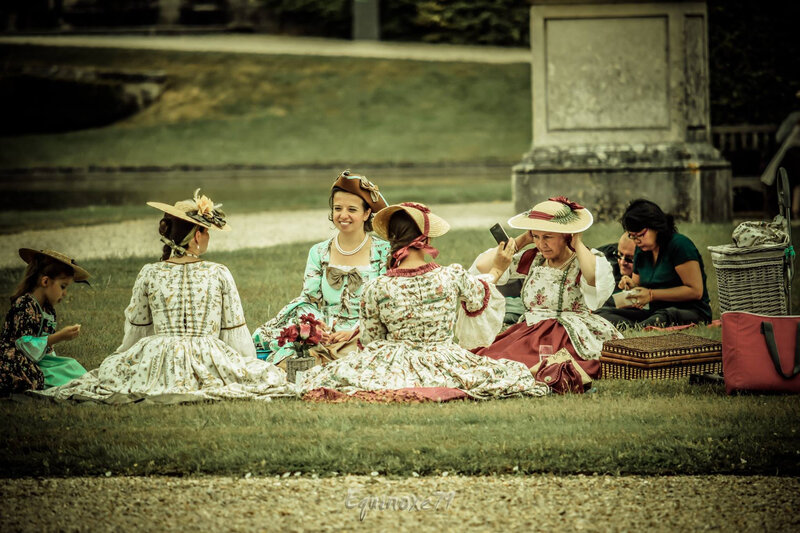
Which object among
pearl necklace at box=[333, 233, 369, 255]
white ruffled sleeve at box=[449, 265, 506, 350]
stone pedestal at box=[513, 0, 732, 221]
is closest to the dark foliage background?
stone pedestal at box=[513, 0, 732, 221]

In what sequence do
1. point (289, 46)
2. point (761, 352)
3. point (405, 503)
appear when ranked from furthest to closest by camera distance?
1. point (289, 46)
2. point (761, 352)
3. point (405, 503)

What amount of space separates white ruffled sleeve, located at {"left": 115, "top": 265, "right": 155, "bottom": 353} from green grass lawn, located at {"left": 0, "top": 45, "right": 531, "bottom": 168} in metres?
20.5

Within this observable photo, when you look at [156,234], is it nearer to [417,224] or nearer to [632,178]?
[632,178]

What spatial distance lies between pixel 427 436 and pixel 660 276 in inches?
132

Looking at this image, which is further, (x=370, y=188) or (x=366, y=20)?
(x=366, y=20)

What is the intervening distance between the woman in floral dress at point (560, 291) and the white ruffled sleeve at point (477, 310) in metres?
Result: 0.41

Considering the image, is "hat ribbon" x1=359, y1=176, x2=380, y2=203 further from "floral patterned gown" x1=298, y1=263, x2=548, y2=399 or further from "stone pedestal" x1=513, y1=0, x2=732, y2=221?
"stone pedestal" x1=513, y1=0, x2=732, y2=221

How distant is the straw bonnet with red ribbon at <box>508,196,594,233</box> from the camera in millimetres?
6398

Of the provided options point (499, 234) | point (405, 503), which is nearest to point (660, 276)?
point (499, 234)

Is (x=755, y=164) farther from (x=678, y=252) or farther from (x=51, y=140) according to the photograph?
(x=51, y=140)

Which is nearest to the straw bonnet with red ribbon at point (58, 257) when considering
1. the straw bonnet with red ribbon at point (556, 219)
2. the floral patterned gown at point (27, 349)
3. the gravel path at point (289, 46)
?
the floral patterned gown at point (27, 349)

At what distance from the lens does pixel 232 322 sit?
6.05m

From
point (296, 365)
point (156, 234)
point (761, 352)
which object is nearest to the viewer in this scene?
point (761, 352)

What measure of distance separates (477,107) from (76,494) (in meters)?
27.5
